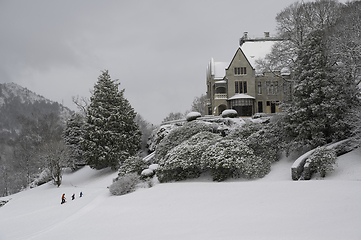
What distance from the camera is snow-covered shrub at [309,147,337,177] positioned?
1445 centimetres

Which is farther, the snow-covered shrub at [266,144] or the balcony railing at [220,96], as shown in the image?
the balcony railing at [220,96]

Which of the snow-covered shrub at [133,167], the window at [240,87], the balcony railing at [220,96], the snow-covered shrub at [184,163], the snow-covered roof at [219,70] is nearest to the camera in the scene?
the snow-covered shrub at [184,163]

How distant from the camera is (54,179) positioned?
3319 centimetres

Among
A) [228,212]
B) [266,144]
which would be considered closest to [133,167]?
[266,144]

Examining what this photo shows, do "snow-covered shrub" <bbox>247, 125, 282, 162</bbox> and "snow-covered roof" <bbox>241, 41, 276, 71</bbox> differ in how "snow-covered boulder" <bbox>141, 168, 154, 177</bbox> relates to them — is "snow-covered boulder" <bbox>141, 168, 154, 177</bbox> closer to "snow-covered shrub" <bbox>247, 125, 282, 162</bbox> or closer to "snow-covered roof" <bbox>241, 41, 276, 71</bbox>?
"snow-covered shrub" <bbox>247, 125, 282, 162</bbox>

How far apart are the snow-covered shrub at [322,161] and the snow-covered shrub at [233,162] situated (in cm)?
301

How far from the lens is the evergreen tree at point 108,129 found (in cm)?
3244

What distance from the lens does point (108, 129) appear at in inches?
1326

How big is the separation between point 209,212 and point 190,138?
36.5 feet

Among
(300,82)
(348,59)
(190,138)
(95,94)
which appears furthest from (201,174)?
(95,94)

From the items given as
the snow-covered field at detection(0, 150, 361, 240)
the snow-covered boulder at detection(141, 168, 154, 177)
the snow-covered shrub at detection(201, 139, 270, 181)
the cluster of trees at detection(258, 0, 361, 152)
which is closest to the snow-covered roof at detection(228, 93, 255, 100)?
the cluster of trees at detection(258, 0, 361, 152)

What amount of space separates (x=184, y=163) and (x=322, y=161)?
831 cm

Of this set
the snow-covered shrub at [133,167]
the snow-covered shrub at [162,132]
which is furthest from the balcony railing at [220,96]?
the snow-covered shrub at [133,167]

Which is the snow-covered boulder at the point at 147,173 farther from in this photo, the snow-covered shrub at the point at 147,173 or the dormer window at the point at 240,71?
the dormer window at the point at 240,71
